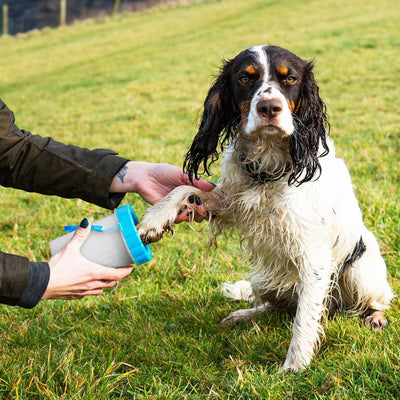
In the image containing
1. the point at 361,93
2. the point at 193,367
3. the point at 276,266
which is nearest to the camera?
the point at 193,367

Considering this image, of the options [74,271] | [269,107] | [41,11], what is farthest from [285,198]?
[41,11]

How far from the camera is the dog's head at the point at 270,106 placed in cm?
269

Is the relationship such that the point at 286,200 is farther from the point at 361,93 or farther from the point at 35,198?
the point at 361,93

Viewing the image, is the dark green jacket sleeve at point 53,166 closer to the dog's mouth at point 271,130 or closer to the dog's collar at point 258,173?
the dog's collar at point 258,173

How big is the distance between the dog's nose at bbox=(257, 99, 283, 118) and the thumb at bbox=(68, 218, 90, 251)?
1.01 m

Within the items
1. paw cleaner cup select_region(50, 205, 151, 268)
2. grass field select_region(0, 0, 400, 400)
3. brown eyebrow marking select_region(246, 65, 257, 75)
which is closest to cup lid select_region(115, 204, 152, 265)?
paw cleaner cup select_region(50, 205, 151, 268)

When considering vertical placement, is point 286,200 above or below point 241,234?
above

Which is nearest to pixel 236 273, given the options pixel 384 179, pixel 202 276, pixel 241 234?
pixel 202 276

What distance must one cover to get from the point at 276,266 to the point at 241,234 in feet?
0.90

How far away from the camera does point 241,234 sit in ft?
10.2

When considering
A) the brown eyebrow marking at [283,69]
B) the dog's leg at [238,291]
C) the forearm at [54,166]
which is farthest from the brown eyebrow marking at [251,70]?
the dog's leg at [238,291]

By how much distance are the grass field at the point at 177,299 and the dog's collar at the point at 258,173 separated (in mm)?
771

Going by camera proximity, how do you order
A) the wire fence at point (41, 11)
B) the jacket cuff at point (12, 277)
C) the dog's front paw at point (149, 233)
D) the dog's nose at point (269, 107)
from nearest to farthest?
1. the jacket cuff at point (12, 277)
2. the dog's nose at point (269, 107)
3. the dog's front paw at point (149, 233)
4. the wire fence at point (41, 11)

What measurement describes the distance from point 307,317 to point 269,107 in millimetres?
1120
